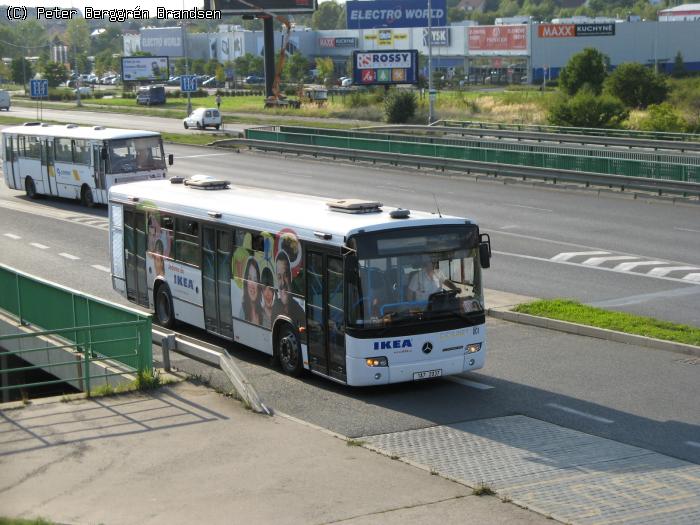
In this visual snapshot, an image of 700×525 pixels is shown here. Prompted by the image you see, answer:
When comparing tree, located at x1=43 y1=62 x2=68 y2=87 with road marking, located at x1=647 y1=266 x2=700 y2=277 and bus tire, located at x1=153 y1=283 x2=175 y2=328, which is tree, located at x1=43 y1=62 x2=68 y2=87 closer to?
road marking, located at x1=647 y1=266 x2=700 y2=277

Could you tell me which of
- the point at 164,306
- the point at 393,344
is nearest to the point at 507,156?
the point at 164,306

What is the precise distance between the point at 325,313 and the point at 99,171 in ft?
73.5

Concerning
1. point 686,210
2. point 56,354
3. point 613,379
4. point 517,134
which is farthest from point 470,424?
point 517,134

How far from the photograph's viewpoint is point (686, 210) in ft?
112

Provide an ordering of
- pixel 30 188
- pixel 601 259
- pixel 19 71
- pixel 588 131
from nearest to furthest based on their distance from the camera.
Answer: pixel 601 259
pixel 30 188
pixel 588 131
pixel 19 71

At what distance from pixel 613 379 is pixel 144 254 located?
8.95m

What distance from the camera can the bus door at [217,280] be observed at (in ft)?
57.7

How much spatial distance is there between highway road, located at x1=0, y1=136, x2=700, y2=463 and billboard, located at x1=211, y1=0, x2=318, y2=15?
39.1 meters

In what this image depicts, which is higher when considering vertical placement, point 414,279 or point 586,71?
point 586,71

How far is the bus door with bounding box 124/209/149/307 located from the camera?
2028cm

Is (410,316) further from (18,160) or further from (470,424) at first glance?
(18,160)

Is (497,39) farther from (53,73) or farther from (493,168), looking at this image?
(493,168)

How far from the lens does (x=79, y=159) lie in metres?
36.7

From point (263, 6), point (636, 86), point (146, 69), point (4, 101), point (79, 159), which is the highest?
point (263, 6)
